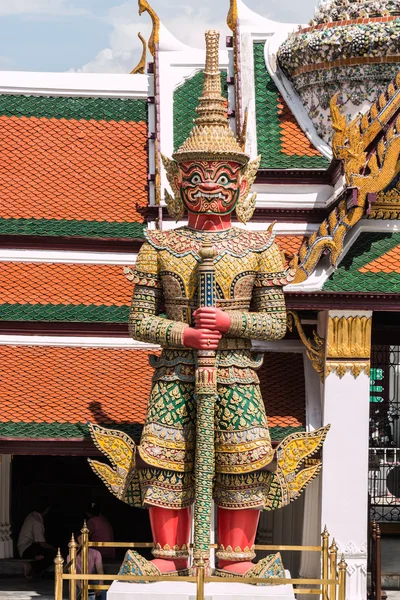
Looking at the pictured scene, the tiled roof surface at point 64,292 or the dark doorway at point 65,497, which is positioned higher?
the tiled roof surface at point 64,292

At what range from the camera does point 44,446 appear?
1595 centimetres

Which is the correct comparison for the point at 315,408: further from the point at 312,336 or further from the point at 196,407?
the point at 196,407

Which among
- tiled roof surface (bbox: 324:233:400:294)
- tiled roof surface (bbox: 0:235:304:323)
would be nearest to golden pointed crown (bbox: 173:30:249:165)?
tiled roof surface (bbox: 324:233:400:294)

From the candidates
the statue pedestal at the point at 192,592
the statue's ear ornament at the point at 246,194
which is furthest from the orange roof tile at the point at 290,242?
the statue pedestal at the point at 192,592

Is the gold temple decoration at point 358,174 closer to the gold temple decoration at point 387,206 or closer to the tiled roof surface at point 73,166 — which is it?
the gold temple decoration at point 387,206

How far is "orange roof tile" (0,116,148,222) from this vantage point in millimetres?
18641

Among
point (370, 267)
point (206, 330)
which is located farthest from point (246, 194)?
point (370, 267)

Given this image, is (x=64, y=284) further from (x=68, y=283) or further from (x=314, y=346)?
(x=314, y=346)

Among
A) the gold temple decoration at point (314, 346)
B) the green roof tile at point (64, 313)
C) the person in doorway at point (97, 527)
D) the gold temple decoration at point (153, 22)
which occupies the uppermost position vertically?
the gold temple decoration at point (153, 22)

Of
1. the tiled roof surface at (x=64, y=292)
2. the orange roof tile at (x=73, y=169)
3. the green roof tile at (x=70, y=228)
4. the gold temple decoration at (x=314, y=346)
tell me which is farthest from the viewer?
the orange roof tile at (x=73, y=169)

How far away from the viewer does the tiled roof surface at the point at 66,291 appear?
57.3 feet

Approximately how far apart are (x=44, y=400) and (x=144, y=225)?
122 inches

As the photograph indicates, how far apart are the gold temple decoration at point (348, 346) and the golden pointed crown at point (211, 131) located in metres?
2.51

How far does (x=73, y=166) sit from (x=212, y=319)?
19.8 ft
